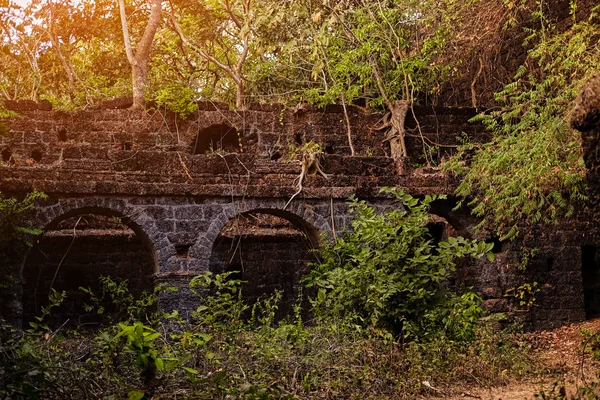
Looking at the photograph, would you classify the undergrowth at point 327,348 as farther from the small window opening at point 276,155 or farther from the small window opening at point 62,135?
the small window opening at point 62,135

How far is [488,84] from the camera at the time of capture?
1659 centimetres

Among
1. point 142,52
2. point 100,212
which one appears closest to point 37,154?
point 142,52

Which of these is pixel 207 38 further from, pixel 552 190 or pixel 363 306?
pixel 363 306

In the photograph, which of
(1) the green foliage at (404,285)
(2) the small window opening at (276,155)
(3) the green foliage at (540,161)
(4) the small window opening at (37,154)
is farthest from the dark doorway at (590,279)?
(4) the small window opening at (37,154)

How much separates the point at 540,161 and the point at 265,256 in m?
6.29

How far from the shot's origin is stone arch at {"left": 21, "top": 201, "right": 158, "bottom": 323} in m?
14.9

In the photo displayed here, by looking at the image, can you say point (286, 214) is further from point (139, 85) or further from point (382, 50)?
point (382, 50)

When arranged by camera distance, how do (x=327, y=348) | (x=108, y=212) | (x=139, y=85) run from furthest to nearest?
(x=139, y=85) < (x=108, y=212) < (x=327, y=348)

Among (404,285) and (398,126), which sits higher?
(398,126)

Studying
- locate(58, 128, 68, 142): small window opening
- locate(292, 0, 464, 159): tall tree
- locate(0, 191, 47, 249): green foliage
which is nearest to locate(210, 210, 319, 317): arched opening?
locate(292, 0, 464, 159): tall tree

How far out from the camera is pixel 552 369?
9414 millimetres

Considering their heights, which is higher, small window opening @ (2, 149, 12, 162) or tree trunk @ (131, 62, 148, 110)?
tree trunk @ (131, 62, 148, 110)

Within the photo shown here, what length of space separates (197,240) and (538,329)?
5.58 m

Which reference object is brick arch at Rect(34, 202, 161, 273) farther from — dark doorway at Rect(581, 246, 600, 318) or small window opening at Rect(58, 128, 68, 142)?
dark doorway at Rect(581, 246, 600, 318)
